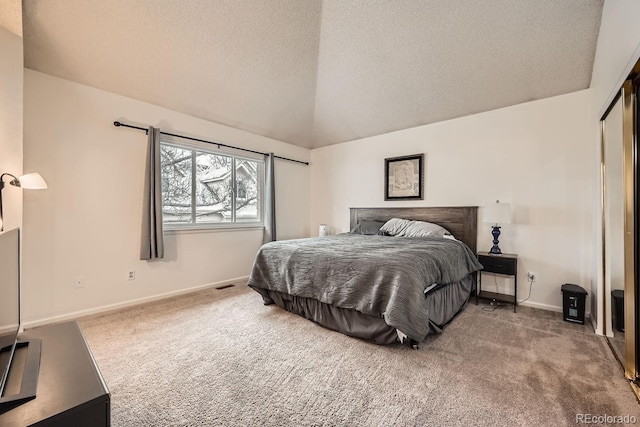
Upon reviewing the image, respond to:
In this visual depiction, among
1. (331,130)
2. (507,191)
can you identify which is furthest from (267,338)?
(331,130)

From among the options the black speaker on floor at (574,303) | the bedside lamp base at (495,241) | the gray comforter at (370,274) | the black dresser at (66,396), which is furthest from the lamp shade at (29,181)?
the black speaker on floor at (574,303)

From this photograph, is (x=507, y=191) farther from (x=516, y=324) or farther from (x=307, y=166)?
(x=307, y=166)

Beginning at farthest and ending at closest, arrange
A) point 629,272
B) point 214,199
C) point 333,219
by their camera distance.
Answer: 1. point 333,219
2. point 214,199
3. point 629,272

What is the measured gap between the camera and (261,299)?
3.35 metres

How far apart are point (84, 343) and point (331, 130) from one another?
169 inches

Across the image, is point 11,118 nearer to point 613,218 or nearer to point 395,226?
point 395,226

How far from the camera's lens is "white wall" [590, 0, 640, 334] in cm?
170

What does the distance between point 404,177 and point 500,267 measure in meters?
1.78

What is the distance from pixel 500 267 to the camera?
3.12m

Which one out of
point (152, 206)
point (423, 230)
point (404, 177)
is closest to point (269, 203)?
point (152, 206)

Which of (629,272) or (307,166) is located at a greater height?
(307,166)

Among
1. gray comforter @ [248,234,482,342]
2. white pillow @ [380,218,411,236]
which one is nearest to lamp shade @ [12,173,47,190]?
gray comforter @ [248,234,482,342]

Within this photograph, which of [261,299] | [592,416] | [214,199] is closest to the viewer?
[592,416]

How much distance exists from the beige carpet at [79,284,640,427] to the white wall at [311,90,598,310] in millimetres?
708
